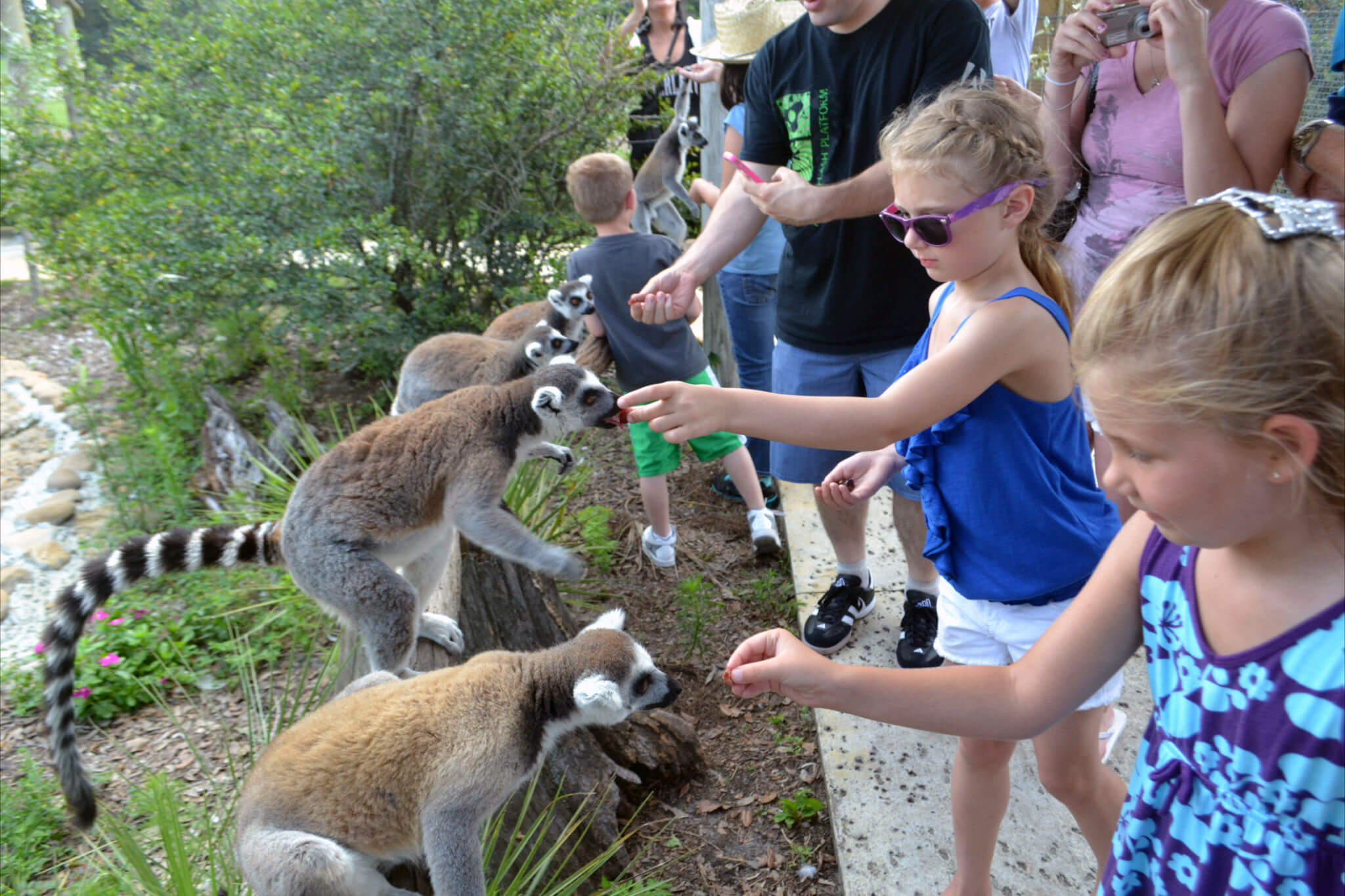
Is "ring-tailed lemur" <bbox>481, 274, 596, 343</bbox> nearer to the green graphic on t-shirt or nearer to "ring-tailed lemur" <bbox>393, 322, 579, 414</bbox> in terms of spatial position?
"ring-tailed lemur" <bbox>393, 322, 579, 414</bbox>

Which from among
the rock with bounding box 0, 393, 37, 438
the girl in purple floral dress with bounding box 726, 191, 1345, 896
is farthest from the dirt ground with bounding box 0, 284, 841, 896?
the rock with bounding box 0, 393, 37, 438

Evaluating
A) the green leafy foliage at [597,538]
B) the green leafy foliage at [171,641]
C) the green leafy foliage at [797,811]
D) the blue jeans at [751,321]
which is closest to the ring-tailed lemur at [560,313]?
the blue jeans at [751,321]

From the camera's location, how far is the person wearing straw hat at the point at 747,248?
13.7 feet

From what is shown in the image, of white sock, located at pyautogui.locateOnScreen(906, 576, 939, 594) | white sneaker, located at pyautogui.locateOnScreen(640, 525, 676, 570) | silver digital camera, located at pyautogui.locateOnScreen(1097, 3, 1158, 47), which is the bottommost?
white sneaker, located at pyautogui.locateOnScreen(640, 525, 676, 570)

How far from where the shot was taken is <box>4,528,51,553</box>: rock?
5449mm

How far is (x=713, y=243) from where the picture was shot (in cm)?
277

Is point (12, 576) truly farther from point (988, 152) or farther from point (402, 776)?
point (988, 152)

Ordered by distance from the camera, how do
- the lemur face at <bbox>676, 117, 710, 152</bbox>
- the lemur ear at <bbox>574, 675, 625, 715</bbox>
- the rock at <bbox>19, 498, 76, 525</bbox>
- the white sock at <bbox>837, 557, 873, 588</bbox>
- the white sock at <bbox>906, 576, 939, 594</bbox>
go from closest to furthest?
the lemur ear at <bbox>574, 675, 625, 715</bbox>
the white sock at <bbox>906, 576, 939, 594</bbox>
the white sock at <bbox>837, 557, 873, 588</bbox>
the rock at <bbox>19, 498, 76, 525</bbox>
the lemur face at <bbox>676, 117, 710, 152</bbox>

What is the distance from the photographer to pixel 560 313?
183 inches

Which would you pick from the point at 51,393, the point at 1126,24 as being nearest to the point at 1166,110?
the point at 1126,24

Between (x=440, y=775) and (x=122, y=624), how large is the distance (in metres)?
2.88

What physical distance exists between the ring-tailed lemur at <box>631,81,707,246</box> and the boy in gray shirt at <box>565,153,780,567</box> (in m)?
2.38

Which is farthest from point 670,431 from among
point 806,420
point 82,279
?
point 82,279

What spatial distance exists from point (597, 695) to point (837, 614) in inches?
56.8
